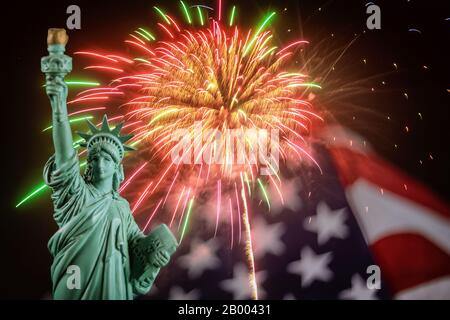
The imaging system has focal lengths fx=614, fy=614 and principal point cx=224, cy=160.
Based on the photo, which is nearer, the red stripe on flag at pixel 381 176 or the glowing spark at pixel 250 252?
the glowing spark at pixel 250 252

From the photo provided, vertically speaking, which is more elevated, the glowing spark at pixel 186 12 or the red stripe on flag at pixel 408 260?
the glowing spark at pixel 186 12

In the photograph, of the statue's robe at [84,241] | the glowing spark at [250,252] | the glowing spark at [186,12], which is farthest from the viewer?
the glowing spark at [186,12]

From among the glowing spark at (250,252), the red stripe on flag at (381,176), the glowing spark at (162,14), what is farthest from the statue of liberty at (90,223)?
the red stripe on flag at (381,176)

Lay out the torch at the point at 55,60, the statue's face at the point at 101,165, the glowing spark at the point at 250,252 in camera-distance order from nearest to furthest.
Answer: the torch at the point at 55,60 → the statue's face at the point at 101,165 → the glowing spark at the point at 250,252

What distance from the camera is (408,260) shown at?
251 inches

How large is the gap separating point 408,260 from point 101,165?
3381mm

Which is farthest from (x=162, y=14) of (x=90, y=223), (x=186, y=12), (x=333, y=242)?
(x=333, y=242)

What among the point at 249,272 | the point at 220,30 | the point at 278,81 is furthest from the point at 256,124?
the point at 249,272

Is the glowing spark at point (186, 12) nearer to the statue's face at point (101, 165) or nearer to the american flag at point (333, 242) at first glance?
the american flag at point (333, 242)

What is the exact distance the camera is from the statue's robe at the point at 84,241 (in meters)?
4.77

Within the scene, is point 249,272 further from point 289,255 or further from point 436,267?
point 436,267

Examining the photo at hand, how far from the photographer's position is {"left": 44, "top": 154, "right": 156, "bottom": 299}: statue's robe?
4.77m

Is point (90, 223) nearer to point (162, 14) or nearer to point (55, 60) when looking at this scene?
point (55, 60)

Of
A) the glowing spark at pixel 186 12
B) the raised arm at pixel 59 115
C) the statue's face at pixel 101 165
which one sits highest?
the glowing spark at pixel 186 12
